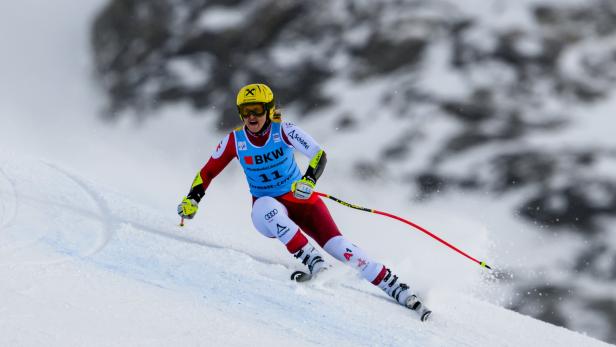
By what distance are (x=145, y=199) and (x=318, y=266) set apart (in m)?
2.63

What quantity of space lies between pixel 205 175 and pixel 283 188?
0.62m

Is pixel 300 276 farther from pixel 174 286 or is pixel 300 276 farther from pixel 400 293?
pixel 174 286

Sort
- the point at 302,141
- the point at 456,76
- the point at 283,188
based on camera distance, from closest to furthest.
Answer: the point at 302,141
the point at 283,188
the point at 456,76

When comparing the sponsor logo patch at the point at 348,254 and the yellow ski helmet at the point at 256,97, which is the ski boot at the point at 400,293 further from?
the yellow ski helmet at the point at 256,97

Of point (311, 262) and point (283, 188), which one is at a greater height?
point (283, 188)

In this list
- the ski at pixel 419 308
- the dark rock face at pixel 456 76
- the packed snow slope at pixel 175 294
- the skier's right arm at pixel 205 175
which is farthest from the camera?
the dark rock face at pixel 456 76

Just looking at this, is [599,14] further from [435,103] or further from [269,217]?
[269,217]

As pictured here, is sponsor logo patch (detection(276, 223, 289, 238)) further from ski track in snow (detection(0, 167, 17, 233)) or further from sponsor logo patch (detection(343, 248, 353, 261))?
ski track in snow (detection(0, 167, 17, 233))

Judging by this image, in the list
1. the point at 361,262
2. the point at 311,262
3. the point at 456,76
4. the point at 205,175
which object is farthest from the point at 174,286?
the point at 456,76

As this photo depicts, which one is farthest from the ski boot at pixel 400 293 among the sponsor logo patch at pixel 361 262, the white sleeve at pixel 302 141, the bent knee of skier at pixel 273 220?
the white sleeve at pixel 302 141

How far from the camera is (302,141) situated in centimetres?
418

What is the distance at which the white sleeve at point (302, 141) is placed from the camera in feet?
13.7

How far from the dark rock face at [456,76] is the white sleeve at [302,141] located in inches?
917

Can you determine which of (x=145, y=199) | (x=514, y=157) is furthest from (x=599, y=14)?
(x=145, y=199)
